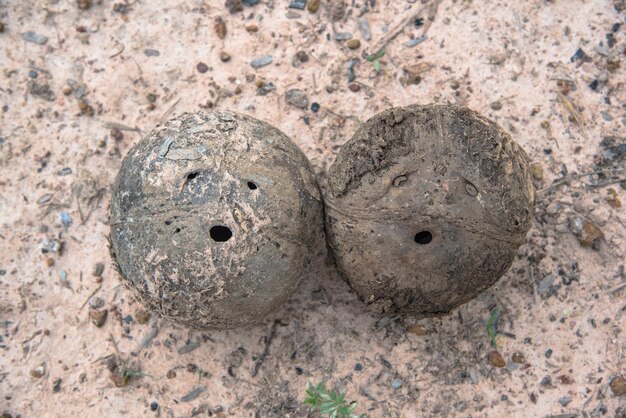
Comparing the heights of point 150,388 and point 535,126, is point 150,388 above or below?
below

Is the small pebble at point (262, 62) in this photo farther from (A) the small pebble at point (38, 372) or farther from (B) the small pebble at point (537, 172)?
(A) the small pebble at point (38, 372)

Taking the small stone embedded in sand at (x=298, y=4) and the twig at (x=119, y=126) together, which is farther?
the small stone embedded in sand at (x=298, y=4)

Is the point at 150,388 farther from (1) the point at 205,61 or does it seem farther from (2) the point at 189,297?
(1) the point at 205,61

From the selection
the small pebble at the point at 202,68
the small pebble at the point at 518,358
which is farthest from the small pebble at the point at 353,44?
the small pebble at the point at 518,358

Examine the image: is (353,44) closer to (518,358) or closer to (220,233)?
(220,233)

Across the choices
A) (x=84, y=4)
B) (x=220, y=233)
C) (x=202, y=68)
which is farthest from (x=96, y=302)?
(x=84, y=4)

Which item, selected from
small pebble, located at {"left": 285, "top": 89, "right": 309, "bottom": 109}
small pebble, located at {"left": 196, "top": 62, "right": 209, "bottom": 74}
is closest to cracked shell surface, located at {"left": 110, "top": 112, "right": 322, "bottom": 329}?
small pebble, located at {"left": 285, "top": 89, "right": 309, "bottom": 109}

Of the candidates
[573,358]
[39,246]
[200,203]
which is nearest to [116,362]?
[39,246]
